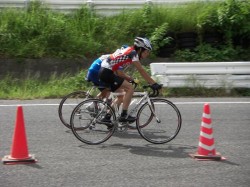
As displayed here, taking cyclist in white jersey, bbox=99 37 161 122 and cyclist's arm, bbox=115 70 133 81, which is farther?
cyclist's arm, bbox=115 70 133 81

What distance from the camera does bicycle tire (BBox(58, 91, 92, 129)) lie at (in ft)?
33.6

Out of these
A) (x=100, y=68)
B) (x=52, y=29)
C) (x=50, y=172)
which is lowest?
(x=50, y=172)

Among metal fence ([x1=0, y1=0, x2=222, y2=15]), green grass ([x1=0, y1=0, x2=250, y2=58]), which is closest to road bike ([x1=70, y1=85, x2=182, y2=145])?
green grass ([x1=0, y1=0, x2=250, y2=58])

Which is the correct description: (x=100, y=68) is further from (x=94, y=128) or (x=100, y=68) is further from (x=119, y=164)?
(x=119, y=164)

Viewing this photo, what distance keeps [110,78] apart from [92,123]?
858mm

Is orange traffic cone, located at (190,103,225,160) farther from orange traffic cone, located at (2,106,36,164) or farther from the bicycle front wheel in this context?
orange traffic cone, located at (2,106,36,164)

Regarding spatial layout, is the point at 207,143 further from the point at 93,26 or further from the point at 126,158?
the point at 93,26

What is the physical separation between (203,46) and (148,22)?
207 centimetres

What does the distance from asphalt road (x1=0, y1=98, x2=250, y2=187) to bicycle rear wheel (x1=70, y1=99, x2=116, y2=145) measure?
0.54 feet

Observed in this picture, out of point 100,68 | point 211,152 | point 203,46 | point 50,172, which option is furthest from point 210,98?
point 50,172

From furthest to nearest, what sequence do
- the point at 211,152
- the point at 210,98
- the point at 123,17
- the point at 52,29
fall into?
the point at 123,17 → the point at 52,29 → the point at 210,98 → the point at 211,152

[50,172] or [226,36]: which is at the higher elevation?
[226,36]

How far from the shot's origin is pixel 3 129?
9914 millimetres

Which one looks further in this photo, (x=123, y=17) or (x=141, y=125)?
(x=123, y=17)
